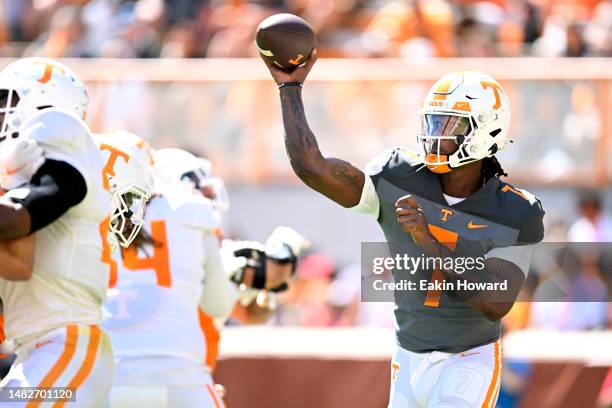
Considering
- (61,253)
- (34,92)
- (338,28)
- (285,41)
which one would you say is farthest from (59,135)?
(338,28)

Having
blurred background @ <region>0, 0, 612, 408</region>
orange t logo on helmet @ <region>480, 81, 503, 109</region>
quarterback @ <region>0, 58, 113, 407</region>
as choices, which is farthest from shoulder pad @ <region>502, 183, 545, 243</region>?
blurred background @ <region>0, 0, 612, 408</region>

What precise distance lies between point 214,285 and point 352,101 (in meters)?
4.96

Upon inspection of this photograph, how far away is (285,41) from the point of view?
4.45m

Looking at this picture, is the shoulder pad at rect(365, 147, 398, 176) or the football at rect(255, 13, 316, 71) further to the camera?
the shoulder pad at rect(365, 147, 398, 176)

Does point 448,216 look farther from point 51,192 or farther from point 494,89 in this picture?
point 51,192

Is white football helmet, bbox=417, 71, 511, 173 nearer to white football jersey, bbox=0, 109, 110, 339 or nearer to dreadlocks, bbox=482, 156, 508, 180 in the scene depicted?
dreadlocks, bbox=482, 156, 508, 180

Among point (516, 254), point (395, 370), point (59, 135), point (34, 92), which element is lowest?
point (395, 370)

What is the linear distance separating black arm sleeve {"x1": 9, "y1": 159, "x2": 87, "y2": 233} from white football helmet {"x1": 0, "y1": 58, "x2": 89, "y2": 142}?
1.33 ft

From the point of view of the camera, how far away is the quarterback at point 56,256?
151 inches

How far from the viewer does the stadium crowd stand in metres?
10.9

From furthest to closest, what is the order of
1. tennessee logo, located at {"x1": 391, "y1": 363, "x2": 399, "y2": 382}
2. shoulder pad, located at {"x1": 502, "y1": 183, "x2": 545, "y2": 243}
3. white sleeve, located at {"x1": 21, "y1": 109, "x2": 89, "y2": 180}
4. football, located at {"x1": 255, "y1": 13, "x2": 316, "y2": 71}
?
tennessee logo, located at {"x1": 391, "y1": 363, "x2": 399, "y2": 382}
shoulder pad, located at {"x1": 502, "y1": 183, "x2": 545, "y2": 243}
football, located at {"x1": 255, "y1": 13, "x2": 316, "y2": 71}
white sleeve, located at {"x1": 21, "y1": 109, "x2": 89, "y2": 180}

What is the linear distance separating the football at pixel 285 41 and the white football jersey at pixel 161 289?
107cm

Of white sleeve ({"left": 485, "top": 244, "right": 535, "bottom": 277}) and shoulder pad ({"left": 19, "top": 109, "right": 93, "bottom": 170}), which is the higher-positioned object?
shoulder pad ({"left": 19, "top": 109, "right": 93, "bottom": 170})

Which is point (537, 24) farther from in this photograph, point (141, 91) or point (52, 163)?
point (52, 163)
